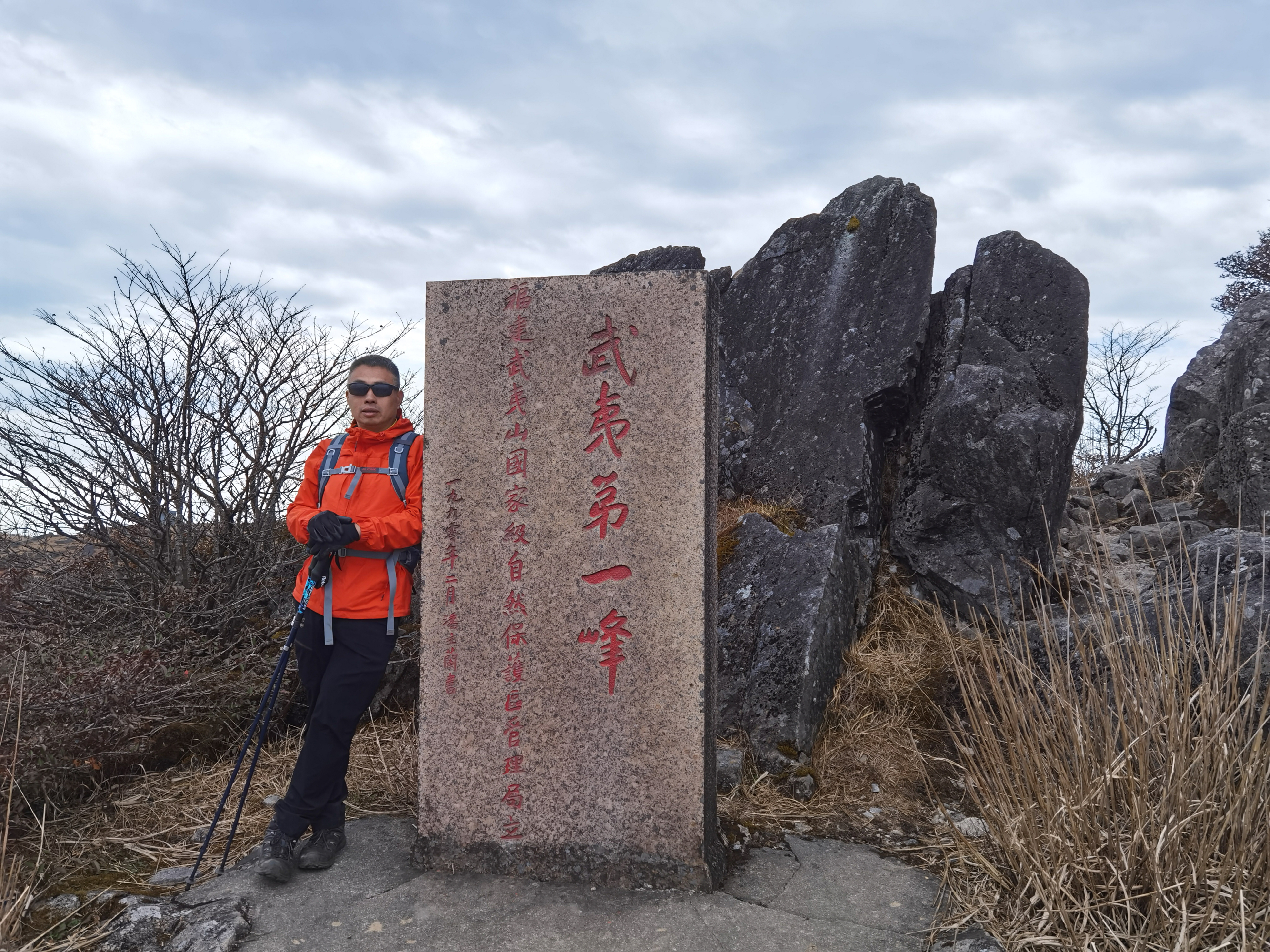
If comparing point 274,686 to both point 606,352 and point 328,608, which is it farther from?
point 606,352

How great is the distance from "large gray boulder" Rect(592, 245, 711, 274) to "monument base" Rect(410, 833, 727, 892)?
3886 mm

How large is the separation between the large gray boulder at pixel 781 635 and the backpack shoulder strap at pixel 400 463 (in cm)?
187

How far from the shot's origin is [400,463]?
10.2 feet

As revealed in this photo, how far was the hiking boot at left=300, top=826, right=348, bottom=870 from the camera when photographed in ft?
9.84

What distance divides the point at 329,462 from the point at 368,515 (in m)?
0.28

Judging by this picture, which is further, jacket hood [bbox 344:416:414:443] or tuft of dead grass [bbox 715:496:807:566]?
tuft of dead grass [bbox 715:496:807:566]

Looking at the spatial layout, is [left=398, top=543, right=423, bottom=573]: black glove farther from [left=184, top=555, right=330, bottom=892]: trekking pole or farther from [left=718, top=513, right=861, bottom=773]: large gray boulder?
[left=718, top=513, right=861, bottom=773]: large gray boulder

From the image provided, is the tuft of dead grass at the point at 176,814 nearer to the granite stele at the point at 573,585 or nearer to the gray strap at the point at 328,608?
the granite stele at the point at 573,585

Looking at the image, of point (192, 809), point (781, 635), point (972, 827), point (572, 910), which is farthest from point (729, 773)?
point (192, 809)

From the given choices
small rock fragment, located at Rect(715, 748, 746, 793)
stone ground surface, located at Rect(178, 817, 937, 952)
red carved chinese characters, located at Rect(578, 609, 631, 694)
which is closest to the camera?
stone ground surface, located at Rect(178, 817, 937, 952)

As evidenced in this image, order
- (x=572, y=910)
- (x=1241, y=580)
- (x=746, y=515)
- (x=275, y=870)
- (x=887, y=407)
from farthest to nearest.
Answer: (x=887, y=407)
(x=746, y=515)
(x=1241, y=580)
(x=275, y=870)
(x=572, y=910)

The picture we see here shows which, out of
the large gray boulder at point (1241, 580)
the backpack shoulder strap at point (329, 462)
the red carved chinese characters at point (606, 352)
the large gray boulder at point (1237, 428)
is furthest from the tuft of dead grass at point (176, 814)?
the large gray boulder at point (1237, 428)

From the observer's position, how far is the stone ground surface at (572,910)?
2580 millimetres

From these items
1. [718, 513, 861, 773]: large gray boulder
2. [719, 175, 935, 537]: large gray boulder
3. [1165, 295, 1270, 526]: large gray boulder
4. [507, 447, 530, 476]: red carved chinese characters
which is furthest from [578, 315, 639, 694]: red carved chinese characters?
[1165, 295, 1270, 526]: large gray boulder
